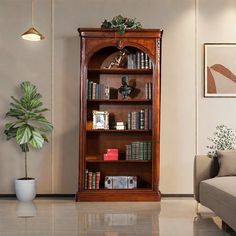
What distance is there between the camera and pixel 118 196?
5.72 meters

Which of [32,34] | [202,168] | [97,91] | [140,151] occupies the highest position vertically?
[32,34]

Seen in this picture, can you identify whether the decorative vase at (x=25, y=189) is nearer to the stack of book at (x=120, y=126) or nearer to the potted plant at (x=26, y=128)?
the potted plant at (x=26, y=128)

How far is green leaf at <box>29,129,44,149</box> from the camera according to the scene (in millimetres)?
5613

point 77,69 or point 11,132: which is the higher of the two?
point 77,69

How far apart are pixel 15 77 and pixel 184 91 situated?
2.56 metres

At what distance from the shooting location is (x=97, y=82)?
6180mm

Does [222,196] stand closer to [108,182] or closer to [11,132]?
[108,182]

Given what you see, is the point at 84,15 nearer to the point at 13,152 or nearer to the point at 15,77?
the point at 15,77

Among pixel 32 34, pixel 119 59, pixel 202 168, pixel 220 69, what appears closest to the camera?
pixel 202 168

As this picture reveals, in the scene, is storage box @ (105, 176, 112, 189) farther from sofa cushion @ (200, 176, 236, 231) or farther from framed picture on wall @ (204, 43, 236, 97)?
framed picture on wall @ (204, 43, 236, 97)

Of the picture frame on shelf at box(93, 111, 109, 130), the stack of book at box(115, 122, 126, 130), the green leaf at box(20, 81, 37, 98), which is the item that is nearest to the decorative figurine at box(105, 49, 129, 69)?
the picture frame on shelf at box(93, 111, 109, 130)

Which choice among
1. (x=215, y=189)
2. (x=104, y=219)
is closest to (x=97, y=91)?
(x=104, y=219)

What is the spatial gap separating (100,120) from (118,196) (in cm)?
110

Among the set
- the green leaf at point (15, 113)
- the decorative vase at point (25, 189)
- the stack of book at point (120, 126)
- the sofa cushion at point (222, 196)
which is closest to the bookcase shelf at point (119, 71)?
the stack of book at point (120, 126)
